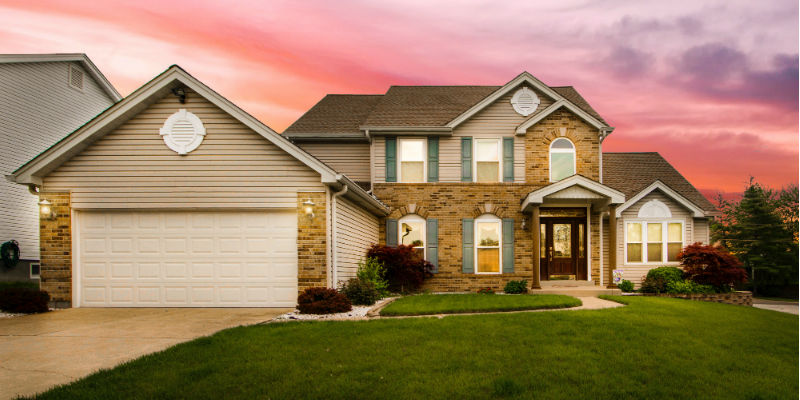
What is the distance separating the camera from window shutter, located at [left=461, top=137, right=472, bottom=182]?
16.8 meters

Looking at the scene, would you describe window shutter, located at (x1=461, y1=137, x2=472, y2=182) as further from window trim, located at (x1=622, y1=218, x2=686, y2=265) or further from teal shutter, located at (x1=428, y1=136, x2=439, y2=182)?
window trim, located at (x1=622, y1=218, x2=686, y2=265)

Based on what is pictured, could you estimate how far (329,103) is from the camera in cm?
2053

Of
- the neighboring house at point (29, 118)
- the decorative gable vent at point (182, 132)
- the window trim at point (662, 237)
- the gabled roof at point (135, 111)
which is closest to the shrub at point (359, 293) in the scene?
the gabled roof at point (135, 111)

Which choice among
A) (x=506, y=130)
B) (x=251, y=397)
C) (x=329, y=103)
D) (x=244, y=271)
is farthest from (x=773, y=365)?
(x=329, y=103)

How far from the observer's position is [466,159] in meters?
16.9

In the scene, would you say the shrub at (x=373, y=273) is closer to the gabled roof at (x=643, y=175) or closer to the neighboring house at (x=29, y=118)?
the gabled roof at (x=643, y=175)

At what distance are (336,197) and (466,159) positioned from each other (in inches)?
250

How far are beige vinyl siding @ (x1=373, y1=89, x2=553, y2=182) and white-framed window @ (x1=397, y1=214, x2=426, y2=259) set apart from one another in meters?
1.52

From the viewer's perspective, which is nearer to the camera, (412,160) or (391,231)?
(391,231)

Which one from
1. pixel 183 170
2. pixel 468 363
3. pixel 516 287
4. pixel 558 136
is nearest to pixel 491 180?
pixel 558 136

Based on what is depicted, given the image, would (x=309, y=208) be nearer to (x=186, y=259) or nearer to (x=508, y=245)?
(x=186, y=259)

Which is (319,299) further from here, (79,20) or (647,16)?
(79,20)

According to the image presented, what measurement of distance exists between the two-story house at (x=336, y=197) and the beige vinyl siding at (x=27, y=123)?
→ 6.65 m

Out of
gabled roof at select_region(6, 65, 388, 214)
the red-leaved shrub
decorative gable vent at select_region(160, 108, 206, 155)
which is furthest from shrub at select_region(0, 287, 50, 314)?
the red-leaved shrub
